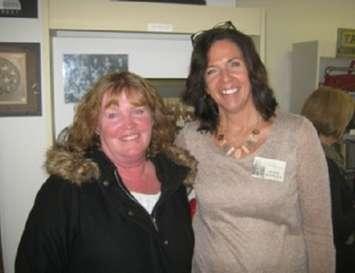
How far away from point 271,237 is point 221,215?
0.18 m

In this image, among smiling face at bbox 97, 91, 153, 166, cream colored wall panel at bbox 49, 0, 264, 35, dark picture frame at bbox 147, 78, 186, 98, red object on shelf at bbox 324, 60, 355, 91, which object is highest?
cream colored wall panel at bbox 49, 0, 264, 35

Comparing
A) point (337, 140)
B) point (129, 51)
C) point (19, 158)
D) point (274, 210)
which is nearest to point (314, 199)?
point (274, 210)

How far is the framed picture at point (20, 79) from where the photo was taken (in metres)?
1.79

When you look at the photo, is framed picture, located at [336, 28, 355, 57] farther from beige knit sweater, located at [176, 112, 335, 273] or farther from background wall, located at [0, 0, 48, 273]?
background wall, located at [0, 0, 48, 273]

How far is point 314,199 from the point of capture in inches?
53.0

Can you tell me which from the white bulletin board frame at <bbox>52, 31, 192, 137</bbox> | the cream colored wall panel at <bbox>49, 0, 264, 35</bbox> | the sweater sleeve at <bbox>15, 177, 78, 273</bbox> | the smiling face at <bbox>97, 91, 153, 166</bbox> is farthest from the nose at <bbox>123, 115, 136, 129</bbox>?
the white bulletin board frame at <bbox>52, 31, 192, 137</bbox>

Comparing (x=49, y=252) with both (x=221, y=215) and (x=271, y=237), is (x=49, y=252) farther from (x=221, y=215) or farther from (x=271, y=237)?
(x=271, y=237)

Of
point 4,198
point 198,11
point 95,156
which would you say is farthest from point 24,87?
point 198,11

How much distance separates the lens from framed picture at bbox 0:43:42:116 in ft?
5.89

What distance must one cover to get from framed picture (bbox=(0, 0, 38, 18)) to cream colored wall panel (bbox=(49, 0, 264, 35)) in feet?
0.31

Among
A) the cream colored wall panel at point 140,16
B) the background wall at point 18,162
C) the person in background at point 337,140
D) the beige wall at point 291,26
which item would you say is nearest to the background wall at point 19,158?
the background wall at point 18,162

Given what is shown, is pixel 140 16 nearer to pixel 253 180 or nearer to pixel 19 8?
pixel 19 8

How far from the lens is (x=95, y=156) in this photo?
50.8 inches

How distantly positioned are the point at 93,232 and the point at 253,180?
0.55m
